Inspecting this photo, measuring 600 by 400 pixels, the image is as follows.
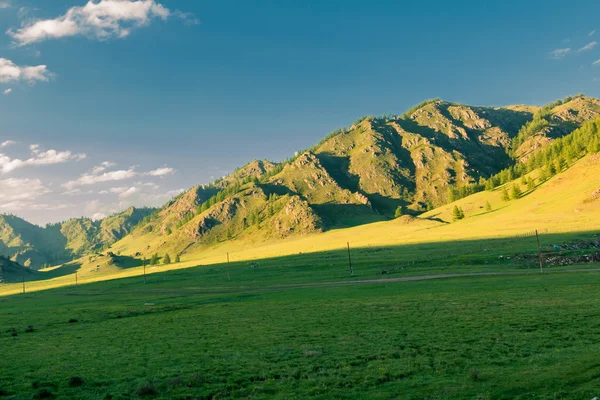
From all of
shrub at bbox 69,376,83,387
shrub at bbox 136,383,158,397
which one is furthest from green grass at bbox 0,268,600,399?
shrub at bbox 136,383,158,397

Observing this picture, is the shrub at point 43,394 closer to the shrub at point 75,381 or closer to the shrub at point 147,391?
the shrub at point 75,381

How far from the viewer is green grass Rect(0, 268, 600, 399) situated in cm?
2194

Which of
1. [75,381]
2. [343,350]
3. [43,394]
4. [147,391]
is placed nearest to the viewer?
[147,391]

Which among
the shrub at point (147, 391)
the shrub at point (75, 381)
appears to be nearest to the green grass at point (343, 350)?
the shrub at point (75, 381)

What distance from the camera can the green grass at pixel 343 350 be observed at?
2194 centimetres

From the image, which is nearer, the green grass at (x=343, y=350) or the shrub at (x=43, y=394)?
the green grass at (x=343, y=350)

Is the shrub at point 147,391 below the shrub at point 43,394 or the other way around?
below

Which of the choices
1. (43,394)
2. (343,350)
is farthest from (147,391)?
(343,350)

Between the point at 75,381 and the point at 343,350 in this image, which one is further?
the point at 343,350

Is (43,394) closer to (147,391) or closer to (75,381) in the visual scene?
(75,381)

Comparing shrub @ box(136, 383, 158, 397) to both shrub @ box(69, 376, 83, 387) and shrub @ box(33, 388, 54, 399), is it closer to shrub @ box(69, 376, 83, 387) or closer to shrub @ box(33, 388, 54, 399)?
shrub @ box(33, 388, 54, 399)

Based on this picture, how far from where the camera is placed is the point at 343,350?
31.3 meters

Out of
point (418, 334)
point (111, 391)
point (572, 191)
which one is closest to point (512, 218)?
point (572, 191)

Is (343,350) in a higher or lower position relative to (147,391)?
lower
